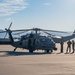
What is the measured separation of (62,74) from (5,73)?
2505mm

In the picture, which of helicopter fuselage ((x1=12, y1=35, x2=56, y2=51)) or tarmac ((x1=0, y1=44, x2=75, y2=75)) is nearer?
tarmac ((x1=0, y1=44, x2=75, y2=75))

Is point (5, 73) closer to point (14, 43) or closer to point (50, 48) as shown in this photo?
point (50, 48)

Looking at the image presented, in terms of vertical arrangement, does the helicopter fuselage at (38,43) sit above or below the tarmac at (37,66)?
below

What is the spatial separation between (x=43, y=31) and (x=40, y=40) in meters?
1.72

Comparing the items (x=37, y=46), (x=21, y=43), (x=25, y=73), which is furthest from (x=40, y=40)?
(x=25, y=73)

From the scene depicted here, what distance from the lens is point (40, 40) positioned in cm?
3278

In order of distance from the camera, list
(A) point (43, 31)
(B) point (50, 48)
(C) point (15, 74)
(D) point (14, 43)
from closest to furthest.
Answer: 1. (C) point (15, 74)
2. (B) point (50, 48)
3. (A) point (43, 31)
4. (D) point (14, 43)

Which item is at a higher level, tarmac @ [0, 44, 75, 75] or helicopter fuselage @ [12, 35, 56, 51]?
tarmac @ [0, 44, 75, 75]

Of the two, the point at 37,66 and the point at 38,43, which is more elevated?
→ the point at 37,66

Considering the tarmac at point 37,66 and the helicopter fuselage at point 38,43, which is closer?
the tarmac at point 37,66

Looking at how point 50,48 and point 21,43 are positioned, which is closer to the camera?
point 50,48

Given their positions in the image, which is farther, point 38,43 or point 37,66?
point 38,43

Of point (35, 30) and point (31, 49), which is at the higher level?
point (35, 30)

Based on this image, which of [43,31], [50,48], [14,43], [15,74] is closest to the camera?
[15,74]
